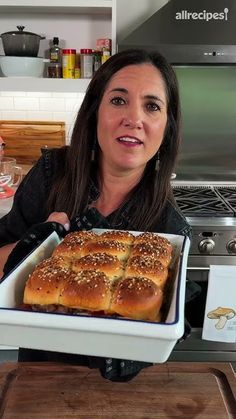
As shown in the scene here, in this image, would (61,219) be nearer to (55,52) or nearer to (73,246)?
(73,246)

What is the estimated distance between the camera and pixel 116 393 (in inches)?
33.8

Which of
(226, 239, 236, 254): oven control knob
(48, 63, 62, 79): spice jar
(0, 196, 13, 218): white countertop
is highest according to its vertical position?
(48, 63, 62, 79): spice jar

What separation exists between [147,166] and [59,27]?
148cm

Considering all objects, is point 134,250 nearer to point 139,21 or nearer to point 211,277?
point 211,277

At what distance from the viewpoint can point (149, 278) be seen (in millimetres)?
771

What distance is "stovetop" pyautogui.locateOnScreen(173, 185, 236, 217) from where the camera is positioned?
6.15ft

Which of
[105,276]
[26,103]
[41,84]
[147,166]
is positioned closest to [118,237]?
[105,276]

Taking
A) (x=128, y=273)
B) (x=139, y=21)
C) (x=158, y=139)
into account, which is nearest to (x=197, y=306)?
(x=158, y=139)

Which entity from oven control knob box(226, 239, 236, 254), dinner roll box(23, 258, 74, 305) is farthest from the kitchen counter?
dinner roll box(23, 258, 74, 305)

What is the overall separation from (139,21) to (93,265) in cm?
197

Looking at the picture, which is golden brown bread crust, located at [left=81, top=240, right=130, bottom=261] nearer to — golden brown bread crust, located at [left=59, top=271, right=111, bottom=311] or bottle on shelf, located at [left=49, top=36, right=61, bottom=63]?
golden brown bread crust, located at [left=59, top=271, right=111, bottom=311]

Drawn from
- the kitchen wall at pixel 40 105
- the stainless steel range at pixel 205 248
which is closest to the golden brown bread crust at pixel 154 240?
the stainless steel range at pixel 205 248

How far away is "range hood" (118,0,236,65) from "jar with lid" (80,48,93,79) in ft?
0.62

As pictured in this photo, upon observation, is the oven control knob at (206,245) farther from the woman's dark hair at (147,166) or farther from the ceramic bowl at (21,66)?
the ceramic bowl at (21,66)
